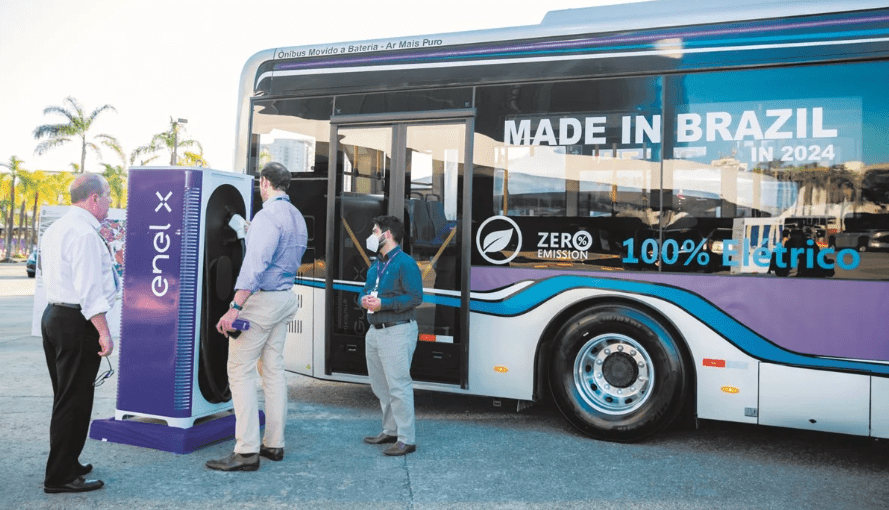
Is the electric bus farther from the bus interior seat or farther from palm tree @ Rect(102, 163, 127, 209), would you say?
palm tree @ Rect(102, 163, 127, 209)

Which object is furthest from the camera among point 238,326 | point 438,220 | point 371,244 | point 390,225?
point 371,244

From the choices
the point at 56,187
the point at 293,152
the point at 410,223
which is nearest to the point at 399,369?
the point at 410,223

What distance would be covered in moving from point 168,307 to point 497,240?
2.67 metres

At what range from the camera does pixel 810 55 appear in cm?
573

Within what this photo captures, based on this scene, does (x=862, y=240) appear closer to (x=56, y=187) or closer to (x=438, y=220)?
(x=438, y=220)

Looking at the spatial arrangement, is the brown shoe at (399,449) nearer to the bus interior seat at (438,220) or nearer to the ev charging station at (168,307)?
the ev charging station at (168,307)

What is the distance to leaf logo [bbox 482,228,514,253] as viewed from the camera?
21.5 feet

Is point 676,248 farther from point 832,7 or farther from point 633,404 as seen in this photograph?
point 832,7

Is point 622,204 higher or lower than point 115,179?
lower

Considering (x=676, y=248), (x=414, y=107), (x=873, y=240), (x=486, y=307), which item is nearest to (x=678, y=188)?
(x=676, y=248)

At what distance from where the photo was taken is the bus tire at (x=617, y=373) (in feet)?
19.7

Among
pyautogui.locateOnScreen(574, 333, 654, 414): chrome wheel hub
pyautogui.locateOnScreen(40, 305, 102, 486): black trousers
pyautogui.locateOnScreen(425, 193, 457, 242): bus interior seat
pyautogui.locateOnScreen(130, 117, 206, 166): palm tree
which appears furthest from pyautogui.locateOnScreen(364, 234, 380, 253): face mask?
pyautogui.locateOnScreen(130, 117, 206, 166): palm tree

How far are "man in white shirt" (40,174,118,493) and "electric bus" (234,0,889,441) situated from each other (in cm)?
267

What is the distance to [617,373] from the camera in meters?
6.30
